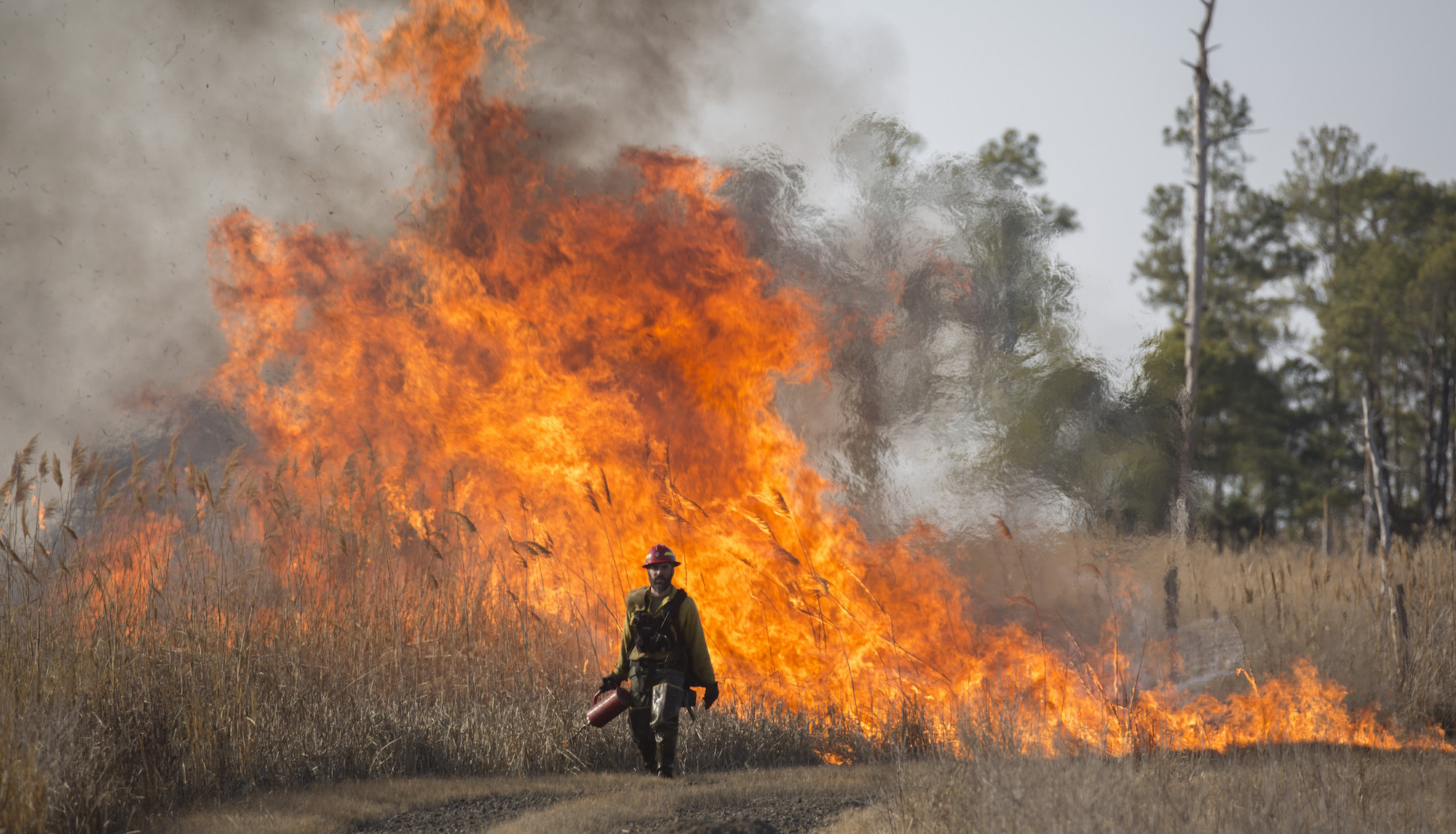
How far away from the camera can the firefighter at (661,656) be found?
732cm

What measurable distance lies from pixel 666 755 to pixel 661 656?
867 millimetres

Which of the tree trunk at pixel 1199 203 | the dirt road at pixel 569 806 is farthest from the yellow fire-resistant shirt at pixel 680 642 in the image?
the tree trunk at pixel 1199 203

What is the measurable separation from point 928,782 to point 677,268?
258 inches

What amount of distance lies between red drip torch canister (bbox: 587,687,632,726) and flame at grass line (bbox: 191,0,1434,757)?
232cm

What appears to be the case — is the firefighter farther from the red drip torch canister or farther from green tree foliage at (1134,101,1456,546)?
green tree foliage at (1134,101,1456,546)

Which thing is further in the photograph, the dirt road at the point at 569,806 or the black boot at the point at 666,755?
the black boot at the point at 666,755

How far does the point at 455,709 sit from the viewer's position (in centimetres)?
823

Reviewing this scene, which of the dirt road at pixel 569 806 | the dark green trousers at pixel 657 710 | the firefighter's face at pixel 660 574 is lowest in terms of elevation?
the dirt road at pixel 569 806

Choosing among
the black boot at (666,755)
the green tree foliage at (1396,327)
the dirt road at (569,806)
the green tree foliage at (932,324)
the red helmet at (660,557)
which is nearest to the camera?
the dirt road at (569,806)

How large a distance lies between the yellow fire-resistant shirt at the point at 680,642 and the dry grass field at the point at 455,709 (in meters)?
0.91

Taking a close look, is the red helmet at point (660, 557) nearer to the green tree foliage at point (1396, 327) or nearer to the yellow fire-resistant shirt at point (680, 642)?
the yellow fire-resistant shirt at point (680, 642)

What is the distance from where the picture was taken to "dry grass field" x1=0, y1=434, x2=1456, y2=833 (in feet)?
18.3

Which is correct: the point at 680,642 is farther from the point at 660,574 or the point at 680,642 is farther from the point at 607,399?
the point at 607,399

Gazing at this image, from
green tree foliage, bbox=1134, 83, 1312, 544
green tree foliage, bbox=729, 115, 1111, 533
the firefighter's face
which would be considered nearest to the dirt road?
the firefighter's face
